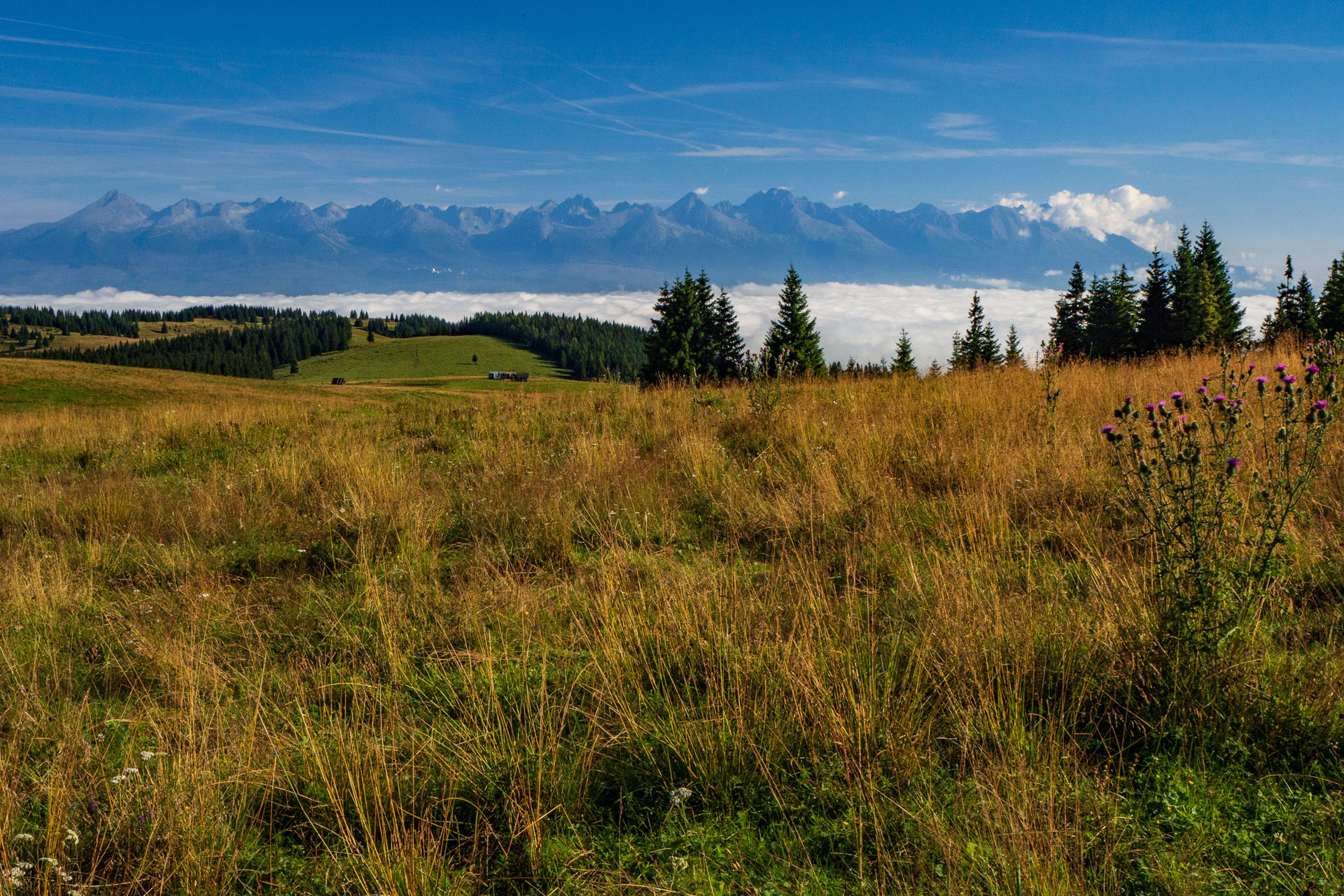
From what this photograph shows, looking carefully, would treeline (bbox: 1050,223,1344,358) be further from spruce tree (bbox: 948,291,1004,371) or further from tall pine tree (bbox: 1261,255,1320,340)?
spruce tree (bbox: 948,291,1004,371)

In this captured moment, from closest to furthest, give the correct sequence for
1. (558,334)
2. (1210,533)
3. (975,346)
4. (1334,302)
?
(1210,533)
(1334,302)
(975,346)
(558,334)

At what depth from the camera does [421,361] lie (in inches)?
5027

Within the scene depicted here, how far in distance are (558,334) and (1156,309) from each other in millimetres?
127600

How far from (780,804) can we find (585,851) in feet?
1.70

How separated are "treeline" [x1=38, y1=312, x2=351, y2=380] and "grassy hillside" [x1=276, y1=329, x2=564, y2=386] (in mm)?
3939

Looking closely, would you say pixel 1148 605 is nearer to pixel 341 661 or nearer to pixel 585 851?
pixel 585 851

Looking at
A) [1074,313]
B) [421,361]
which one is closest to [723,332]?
[1074,313]

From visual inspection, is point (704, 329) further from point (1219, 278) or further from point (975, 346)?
point (1219, 278)

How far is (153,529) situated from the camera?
5059 millimetres

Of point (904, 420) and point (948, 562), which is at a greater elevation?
point (904, 420)

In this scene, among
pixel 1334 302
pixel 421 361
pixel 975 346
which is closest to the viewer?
pixel 1334 302

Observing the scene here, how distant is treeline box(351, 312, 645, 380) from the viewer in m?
139

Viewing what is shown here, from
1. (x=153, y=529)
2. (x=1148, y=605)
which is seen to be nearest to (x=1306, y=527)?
(x=1148, y=605)

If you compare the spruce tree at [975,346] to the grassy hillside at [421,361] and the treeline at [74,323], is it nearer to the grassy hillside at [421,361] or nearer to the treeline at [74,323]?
the grassy hillside at [421,361]
